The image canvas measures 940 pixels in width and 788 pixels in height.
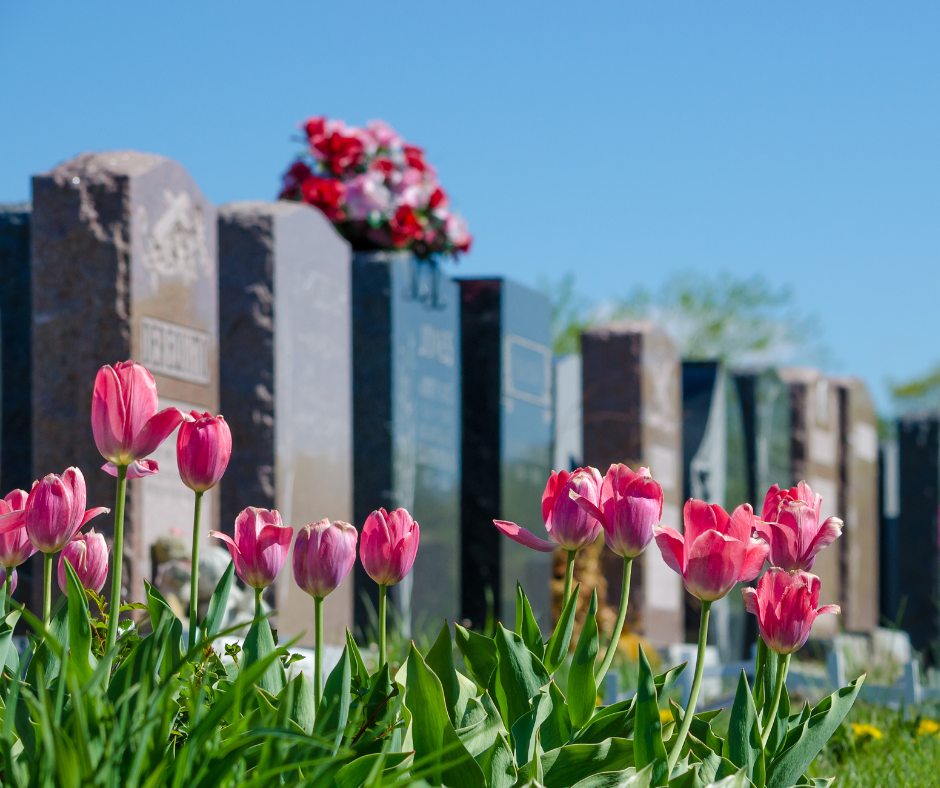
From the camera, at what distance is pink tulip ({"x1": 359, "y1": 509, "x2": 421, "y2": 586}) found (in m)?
1.54

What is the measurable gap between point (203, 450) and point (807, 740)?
2.96 ft

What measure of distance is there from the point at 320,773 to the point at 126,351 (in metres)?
3.75

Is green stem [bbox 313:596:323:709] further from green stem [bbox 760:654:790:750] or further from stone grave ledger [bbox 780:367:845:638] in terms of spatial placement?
stone grave ledger [bbox 780:367:845:638]

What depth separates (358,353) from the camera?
21.9 ft

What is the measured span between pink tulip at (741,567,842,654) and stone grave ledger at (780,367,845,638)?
30.9 feet

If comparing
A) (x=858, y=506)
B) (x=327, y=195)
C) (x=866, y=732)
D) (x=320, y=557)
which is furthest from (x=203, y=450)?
(x=858, y=506)

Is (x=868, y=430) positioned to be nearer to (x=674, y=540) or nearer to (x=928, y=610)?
(x=928, y=610)

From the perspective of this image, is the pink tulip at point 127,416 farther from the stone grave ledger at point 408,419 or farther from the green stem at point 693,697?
the stone grave ledger at point 408,419

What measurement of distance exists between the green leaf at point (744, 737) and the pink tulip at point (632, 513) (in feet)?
0.82

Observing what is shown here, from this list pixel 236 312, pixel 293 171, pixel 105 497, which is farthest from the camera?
pixel 293 171

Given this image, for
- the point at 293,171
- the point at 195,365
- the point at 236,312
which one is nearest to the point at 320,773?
the point at 195,365

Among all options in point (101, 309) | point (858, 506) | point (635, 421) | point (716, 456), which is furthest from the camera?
point (858, 506)

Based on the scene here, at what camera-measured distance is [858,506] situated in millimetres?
11812

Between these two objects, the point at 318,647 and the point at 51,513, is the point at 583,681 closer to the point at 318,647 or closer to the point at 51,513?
the point at 318,647
